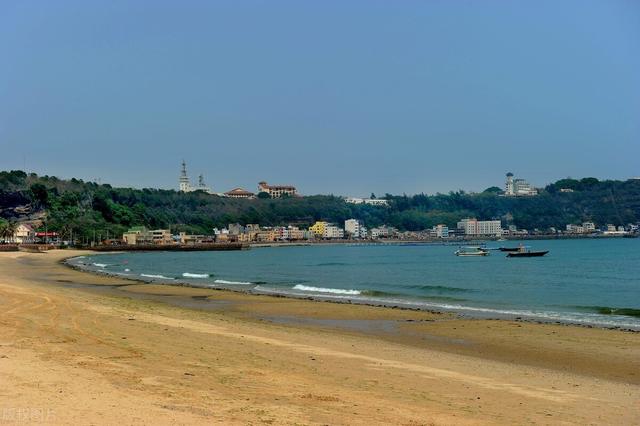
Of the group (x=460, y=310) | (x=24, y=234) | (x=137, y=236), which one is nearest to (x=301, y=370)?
(x=460, y=310)

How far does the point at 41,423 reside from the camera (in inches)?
269

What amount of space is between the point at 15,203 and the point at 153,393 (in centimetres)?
16682

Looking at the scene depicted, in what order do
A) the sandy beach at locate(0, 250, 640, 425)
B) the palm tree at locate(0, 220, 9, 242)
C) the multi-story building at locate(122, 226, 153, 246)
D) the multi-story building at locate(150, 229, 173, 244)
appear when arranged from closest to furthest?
the sandy beach at locate(0, 250, 640, 425) → the palm tree at locate(0, 220, 9, 242) → the multi-story building at locate(122, 226, 153, 246) → the multi-story building at locate(150, 229, 173, 244)

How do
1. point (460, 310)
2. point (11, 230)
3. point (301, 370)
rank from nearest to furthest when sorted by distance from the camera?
point (301, 370)
point (460, 310)
point (11, 230)

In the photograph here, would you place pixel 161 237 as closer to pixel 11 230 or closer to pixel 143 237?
pixel 143 237

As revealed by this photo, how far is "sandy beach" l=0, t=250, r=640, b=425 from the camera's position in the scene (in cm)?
824

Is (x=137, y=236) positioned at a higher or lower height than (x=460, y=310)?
higher

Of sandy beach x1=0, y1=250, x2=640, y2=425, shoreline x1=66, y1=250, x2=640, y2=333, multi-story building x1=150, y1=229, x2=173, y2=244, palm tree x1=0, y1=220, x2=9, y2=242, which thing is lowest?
shoreline x1=66, y1=250, x2=640, y2=333

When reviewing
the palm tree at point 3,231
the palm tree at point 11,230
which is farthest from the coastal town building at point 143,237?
the palm tree at point 3,231

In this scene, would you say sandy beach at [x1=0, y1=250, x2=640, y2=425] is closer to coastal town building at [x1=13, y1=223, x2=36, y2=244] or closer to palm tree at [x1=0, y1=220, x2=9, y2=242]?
palm tree at [x1=0, y1=220, x2=9, y2=242]

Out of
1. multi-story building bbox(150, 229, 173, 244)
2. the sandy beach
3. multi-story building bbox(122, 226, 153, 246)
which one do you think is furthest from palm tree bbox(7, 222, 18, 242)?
the sandy beach

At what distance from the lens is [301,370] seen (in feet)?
39.0

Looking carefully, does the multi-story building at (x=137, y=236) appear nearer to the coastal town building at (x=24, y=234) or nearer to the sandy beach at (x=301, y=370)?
the coastal town building at (x=24, y=234)

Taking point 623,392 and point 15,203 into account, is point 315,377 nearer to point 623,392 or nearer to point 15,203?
point 623,392
